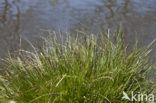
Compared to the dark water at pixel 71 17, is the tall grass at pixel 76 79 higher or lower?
higher

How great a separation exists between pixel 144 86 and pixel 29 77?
3.12 ft

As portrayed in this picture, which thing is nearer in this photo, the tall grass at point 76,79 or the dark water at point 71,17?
the tall grass at point 76,79

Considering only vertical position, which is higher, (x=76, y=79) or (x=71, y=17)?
(x=76, y=79)

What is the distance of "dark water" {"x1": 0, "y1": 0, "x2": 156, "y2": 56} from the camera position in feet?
13.9

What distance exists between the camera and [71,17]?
4863mm

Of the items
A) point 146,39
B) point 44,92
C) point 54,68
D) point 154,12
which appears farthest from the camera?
point 154,12

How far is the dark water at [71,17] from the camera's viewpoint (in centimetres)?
424

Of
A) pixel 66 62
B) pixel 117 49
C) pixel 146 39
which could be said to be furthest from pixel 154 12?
pixel 66 62

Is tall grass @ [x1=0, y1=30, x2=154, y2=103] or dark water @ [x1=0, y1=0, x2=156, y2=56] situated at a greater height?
tall grass @ [x1=0, y1=30, x2=154, y2=103]

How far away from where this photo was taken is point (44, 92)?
1987 mm

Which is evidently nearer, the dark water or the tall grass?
the tall grass

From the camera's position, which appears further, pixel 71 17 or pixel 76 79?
pixel 71 17

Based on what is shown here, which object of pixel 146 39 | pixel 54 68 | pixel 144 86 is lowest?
pixel 146 39

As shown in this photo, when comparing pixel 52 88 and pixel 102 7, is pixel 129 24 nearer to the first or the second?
pixel 102 7
